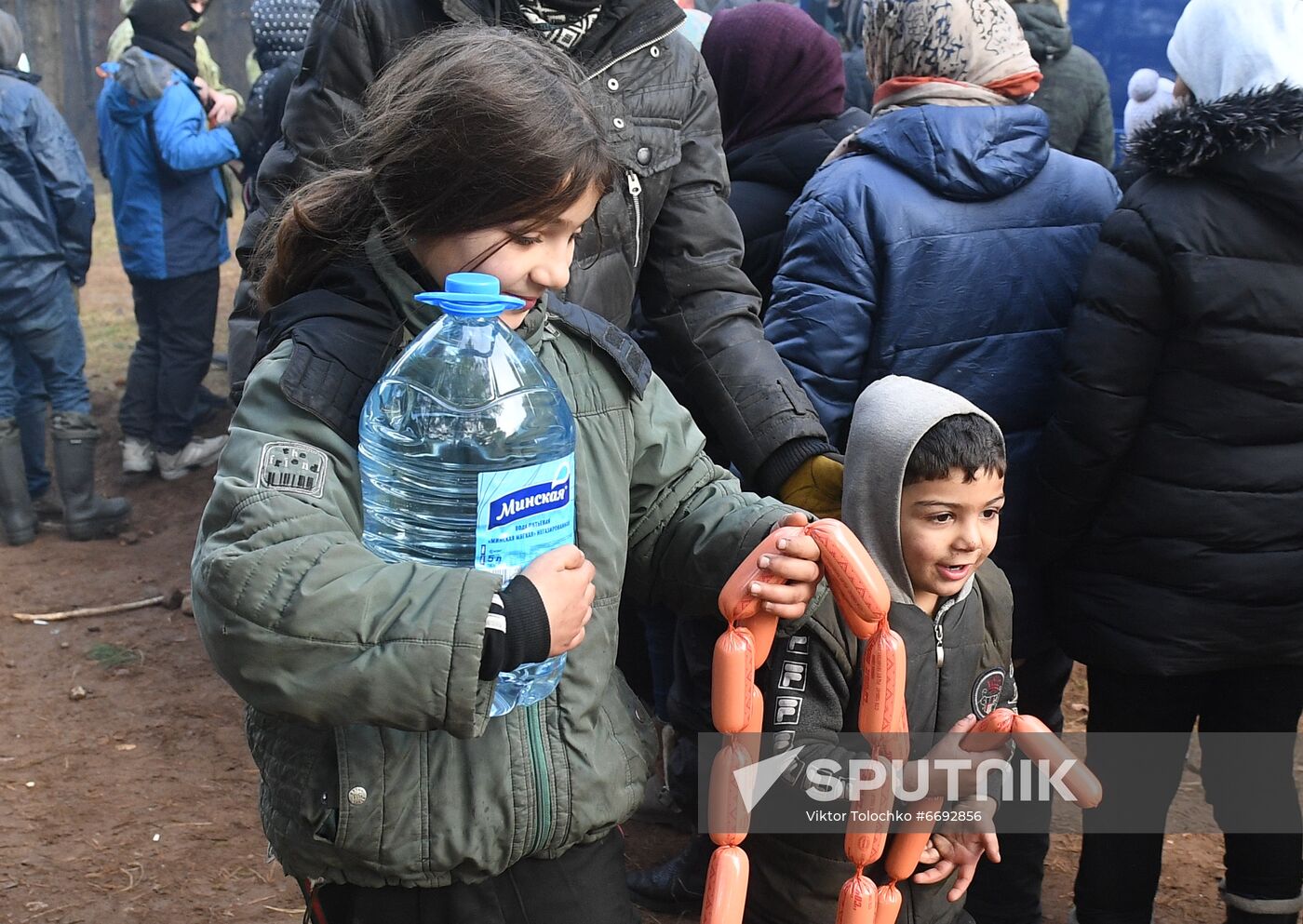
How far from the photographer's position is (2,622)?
6.09 metres

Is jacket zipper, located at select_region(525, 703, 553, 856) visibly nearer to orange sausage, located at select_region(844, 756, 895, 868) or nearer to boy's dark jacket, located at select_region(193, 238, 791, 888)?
boy's dark jacket, located at select_region(193, 238, 791, 888)

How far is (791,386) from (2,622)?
469cm

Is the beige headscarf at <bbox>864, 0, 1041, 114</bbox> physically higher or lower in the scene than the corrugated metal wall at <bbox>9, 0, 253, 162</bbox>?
higher

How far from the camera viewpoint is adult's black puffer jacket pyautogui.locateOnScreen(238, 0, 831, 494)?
8.77 feet

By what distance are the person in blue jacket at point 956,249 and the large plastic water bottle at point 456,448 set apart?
1.43 metres

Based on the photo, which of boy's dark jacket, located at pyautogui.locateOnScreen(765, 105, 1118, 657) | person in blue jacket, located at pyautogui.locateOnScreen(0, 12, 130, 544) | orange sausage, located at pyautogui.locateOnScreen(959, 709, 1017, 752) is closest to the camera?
orange sausage, located at pyautogui.locateOnScreen(959, 709, 1017, 752)

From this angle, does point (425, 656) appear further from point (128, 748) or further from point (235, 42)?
point (235, 42)

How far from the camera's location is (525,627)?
5.52 feet

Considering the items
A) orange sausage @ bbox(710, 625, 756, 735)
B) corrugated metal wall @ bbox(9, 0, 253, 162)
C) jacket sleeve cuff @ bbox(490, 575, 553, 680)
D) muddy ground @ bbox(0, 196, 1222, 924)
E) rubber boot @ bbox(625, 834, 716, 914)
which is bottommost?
corrugated metal wall @ bbox(9, 0, 253, 162)

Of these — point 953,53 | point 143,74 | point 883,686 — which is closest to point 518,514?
point 883,686

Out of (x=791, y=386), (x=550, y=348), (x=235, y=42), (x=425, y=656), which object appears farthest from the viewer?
(x=235, y=42)

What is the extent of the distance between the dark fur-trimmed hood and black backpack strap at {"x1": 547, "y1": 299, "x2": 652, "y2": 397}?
1.53m

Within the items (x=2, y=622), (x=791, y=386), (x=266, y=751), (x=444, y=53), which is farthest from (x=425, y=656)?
(x=2, y=622)

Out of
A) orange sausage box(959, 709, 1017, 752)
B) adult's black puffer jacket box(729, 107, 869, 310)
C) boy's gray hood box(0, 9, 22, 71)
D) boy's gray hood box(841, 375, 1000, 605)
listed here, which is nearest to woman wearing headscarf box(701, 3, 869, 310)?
adult's black puffer jacket box(729, 107, 869, 310)
